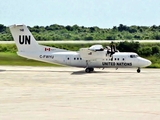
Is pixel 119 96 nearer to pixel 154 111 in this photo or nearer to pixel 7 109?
pixel 154 111

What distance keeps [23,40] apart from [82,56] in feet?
20.4

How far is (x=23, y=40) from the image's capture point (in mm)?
46219

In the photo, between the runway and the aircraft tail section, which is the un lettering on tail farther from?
the runway

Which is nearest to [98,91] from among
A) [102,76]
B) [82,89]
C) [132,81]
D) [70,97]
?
[82,89]

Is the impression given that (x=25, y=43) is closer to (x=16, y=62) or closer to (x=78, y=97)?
(x=16, y=62)

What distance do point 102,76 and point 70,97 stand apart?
564 inches

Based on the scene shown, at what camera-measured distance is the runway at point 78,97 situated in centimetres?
2062

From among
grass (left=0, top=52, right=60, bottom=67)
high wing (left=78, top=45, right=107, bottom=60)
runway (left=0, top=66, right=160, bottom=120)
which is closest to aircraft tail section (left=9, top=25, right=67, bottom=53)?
high wing (left=78, top=45, right=107, bottom=60)

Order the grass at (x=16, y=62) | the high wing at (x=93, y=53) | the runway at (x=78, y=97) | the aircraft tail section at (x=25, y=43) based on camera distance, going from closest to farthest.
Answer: the runway at (x=78, y=97) → the high wing at (x=93, y=53) → the aircraft tail section at (x=25, y=43) → the grass at (x=16, y=62)

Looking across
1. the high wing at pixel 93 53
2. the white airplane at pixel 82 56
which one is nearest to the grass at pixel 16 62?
the white airplane at pixel 82 56

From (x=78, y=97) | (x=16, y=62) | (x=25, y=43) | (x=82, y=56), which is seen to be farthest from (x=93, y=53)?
(x=78, y=97)

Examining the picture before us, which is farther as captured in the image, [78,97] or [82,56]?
[82,56]

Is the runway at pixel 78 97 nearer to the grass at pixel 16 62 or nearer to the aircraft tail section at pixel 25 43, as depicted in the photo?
the aircraft tail section at pixel 25 43

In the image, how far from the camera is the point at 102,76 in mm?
40469
